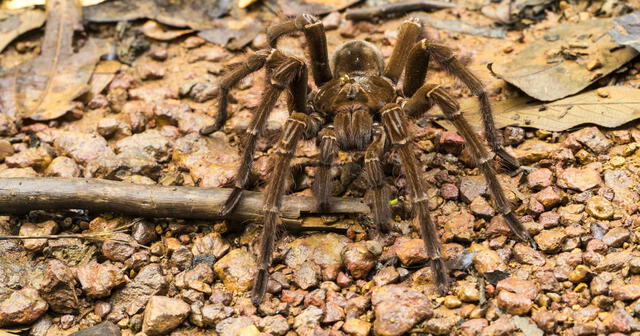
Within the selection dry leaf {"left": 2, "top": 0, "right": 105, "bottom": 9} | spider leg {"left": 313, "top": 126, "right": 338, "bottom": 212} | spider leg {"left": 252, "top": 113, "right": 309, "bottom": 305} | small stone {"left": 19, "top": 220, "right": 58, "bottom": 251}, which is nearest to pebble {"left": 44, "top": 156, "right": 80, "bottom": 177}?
small stone {"left": 19, "top": 220, "right": 58, "bottom": 251}

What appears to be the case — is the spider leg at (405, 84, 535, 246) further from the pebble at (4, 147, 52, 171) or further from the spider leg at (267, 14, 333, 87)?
the pebble at (4, 147, 52, 171)

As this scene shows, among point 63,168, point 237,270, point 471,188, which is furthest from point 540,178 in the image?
point 63,168

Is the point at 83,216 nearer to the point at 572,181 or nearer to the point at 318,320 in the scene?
the point at 318,320

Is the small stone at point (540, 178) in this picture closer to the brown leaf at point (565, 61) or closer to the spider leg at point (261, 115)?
the brown leaf at point (565, 61)

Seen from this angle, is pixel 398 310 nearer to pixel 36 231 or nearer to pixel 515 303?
pixel 515 303

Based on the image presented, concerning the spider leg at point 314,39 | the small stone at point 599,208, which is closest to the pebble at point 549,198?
the small stone at point 599,208

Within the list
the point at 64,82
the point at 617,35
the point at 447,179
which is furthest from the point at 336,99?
the point at 64,82
